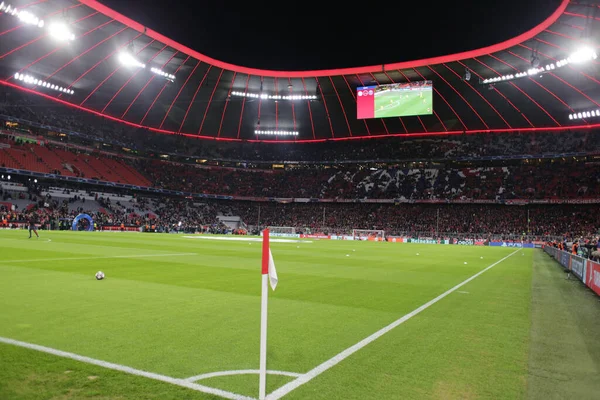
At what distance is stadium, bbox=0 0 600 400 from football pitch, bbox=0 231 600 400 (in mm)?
44

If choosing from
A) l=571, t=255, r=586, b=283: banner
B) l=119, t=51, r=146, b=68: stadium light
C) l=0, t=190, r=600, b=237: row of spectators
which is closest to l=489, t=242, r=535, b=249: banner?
l=0, t=190, r=600, b=237: row of spectators

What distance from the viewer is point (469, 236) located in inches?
2152

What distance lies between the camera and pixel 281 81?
2324 inches

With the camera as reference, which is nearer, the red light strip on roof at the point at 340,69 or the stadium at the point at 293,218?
the stadium at the point at 293,218

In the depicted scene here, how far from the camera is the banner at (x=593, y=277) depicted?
484 inches

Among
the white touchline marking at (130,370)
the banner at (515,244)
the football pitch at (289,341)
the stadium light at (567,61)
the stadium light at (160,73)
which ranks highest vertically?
the stadium light at (160,73)

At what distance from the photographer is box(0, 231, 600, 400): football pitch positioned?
4.22 m

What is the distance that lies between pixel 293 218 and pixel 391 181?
714 inches

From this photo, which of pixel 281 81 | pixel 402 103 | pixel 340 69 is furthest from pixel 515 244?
pixel 281 81

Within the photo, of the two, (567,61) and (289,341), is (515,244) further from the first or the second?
(289,341)

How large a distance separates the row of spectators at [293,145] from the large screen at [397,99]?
23271 millimetres

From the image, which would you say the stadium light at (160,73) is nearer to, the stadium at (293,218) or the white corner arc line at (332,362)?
the stadium at (293,218)

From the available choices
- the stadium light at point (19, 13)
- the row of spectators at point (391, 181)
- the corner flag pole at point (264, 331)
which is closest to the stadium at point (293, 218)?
the corner flag pole at point (264, 331)

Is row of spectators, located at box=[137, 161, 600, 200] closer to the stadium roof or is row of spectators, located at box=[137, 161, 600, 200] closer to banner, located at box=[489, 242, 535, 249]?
the stadium roof
